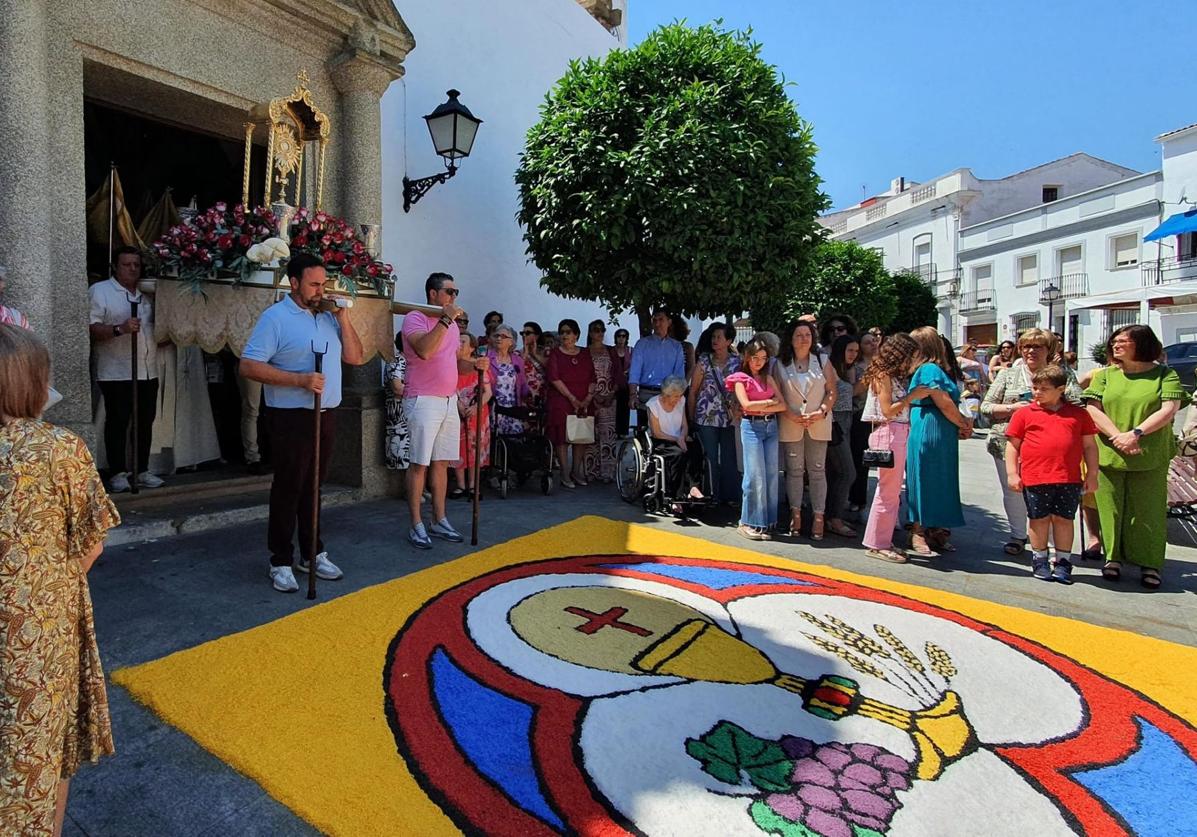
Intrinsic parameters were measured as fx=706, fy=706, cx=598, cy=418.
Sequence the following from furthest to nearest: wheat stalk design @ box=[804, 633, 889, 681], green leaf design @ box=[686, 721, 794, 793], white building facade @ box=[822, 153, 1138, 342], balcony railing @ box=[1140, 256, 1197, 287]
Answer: white building facade @ box=[822, 153, 1138, 342] → balcony railing @ box=[1140, 256, 1197, 287] → wheat stalk design @ box=[804, 633, 889, 681] → green leaf design @ box=[686, 721, 794, 793]

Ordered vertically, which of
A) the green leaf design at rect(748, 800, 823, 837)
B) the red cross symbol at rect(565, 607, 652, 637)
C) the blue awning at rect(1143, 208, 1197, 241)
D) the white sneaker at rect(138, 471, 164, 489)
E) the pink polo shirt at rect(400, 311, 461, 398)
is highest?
the blue awning at rect(1143, 208, 1197, 241)

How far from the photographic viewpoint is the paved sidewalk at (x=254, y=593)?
7.06 feet

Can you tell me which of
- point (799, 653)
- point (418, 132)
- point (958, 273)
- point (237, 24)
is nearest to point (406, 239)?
point (418, 132)

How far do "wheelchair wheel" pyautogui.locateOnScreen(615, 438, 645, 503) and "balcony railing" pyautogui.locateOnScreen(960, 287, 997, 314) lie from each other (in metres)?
35.1

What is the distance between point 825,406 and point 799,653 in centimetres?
263

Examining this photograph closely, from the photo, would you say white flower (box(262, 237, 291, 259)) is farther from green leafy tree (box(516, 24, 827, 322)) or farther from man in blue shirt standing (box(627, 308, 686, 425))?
man in blue shirt standing (box(627, 308, 686, 425))

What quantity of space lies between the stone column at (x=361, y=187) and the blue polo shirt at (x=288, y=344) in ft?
7.49

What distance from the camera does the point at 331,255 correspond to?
5.46 m

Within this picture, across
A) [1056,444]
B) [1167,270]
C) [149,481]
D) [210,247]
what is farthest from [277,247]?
[1167,270]

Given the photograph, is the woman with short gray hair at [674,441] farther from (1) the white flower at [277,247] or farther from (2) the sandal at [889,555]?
(1) the white flower at [277,247]

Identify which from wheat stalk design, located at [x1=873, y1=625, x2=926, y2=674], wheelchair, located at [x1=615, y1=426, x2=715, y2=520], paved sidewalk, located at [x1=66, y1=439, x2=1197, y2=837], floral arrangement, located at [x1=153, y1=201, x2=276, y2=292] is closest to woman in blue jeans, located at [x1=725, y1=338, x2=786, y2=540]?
paved sidewalk, located at [x1=66, y1=439, x2=1197, y2=837]

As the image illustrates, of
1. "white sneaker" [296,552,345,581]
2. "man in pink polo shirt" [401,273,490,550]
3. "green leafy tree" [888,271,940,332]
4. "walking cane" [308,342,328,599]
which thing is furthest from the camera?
"green leafy tree" [888,271,940,332]

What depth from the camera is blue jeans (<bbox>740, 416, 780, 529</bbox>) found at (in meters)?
5.57

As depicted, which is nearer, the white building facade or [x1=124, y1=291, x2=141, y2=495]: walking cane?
[x1=124, y1=291, x2=141, y2=495]: walking cane
